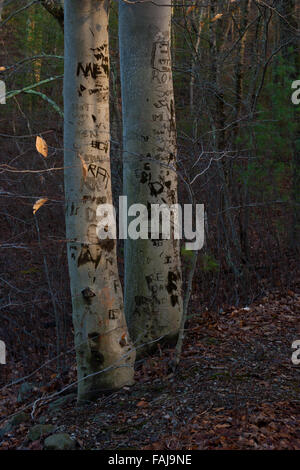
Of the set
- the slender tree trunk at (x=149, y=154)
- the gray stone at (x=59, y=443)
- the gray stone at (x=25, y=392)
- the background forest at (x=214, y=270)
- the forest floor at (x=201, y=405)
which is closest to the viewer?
the forest floor at (x=201, y=405)

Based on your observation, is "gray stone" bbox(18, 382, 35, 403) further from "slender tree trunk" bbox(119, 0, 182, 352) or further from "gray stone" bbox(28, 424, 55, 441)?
"gray stone" bbox(28, 424, 55, 441)

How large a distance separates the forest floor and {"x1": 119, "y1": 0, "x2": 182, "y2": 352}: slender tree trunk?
17.7 inches

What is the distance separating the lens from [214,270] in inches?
348

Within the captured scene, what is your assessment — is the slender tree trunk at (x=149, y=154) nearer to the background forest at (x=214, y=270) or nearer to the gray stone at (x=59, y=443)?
the background forest at (x=214, y=270)

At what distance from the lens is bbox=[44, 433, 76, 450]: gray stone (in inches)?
136

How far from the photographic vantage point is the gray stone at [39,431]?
150 inches

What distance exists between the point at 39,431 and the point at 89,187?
6.41ft

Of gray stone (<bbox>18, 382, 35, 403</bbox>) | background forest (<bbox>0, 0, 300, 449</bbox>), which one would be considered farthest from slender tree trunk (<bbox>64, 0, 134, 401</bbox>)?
gray stone (<bbox>18, 382, 35, 403</bbox>)

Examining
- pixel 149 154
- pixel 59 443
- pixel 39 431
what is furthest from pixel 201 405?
pixel 149 154

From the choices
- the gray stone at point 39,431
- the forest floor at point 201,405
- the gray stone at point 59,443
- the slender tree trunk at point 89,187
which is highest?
the slender tree trunk at point 89,187

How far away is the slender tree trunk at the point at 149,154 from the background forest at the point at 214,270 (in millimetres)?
291

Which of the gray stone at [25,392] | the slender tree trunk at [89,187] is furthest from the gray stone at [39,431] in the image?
the gray stone at [25,392]
